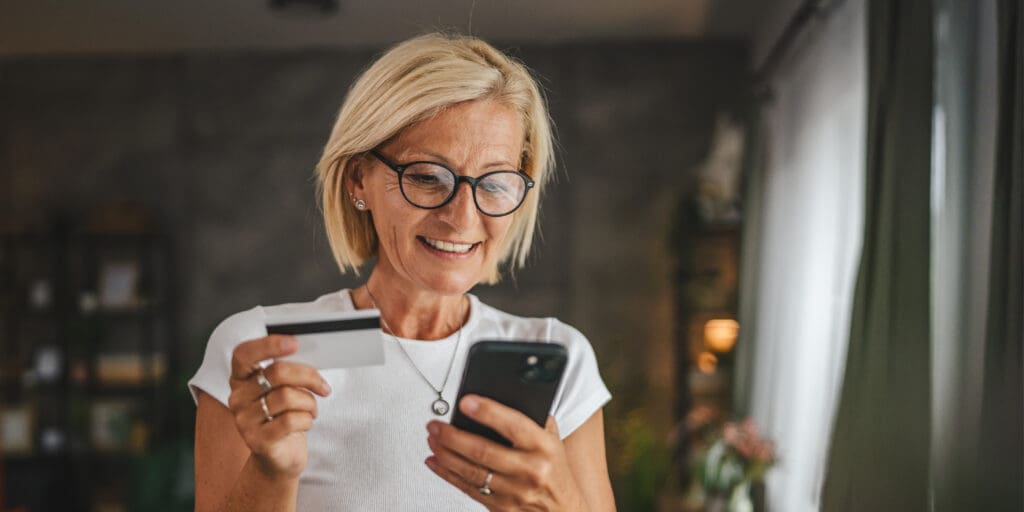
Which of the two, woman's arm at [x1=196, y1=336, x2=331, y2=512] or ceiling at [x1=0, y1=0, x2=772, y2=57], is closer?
woman's arm at [x1=196, y1=336, x2=331, y2=512]

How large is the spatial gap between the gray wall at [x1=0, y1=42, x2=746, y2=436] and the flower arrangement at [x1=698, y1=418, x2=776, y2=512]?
0.55m

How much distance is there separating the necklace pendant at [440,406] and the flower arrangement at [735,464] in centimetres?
129

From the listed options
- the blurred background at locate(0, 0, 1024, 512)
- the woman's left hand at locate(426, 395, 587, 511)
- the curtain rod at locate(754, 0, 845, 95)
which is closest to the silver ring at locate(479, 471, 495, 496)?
the woman's left hand at locate(426, 395, 587, 511)

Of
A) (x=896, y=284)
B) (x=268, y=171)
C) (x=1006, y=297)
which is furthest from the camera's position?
(x=268, y=171)

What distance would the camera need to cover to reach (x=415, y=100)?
0.57 m

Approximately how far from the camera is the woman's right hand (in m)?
0.47

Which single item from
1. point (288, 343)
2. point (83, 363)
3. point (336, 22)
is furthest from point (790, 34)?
point (83, 363)

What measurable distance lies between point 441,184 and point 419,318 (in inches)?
5.5

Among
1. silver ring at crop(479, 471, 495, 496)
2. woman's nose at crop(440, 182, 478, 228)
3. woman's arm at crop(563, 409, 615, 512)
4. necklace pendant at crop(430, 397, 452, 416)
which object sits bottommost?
woman's arm at crop(563, 409, 615, 512)

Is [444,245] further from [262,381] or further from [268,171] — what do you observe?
[268,171]

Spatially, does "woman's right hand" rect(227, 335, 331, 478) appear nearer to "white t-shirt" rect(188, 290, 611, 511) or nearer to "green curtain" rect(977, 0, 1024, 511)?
"white t-shirt" rect(188, 290, 611, 511)

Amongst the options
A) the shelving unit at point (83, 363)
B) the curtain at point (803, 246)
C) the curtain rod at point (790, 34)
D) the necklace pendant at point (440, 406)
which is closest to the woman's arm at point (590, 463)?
the necklace pendant at point (440, 406)

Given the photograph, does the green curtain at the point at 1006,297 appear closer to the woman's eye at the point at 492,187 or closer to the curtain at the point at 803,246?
the curtain at the point at 803,246

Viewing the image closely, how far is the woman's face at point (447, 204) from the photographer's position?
1.92 feet
